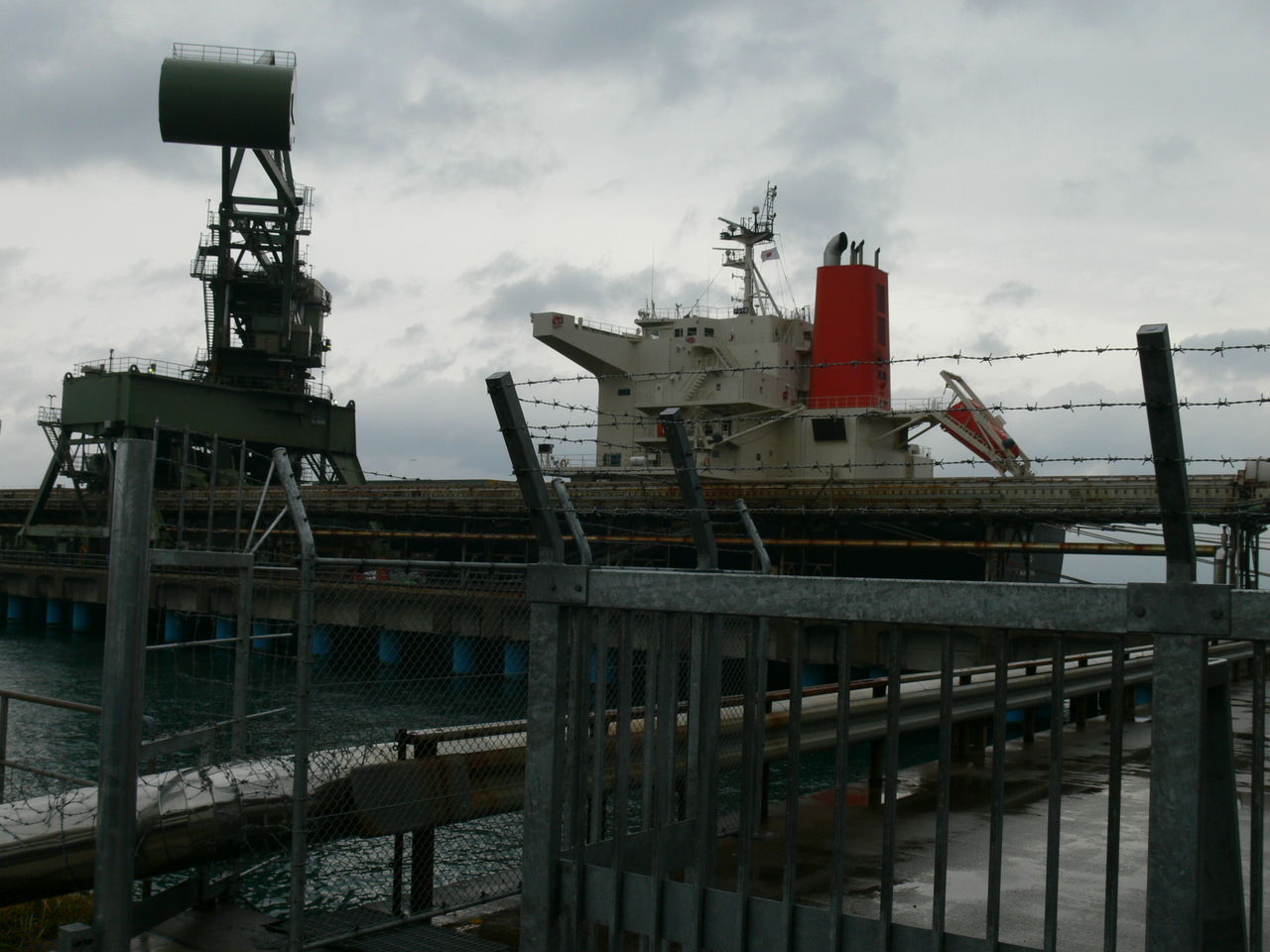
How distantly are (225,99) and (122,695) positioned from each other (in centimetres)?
4715

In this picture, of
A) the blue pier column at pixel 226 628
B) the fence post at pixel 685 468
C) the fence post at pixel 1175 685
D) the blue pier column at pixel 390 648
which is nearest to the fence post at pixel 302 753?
the fence post at pixel 685 468

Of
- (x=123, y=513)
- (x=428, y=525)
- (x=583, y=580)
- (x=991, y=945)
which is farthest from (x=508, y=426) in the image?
(x=428, y=525)

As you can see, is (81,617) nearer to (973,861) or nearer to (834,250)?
(834,250)

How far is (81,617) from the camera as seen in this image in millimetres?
47750

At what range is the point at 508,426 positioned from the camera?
506cm

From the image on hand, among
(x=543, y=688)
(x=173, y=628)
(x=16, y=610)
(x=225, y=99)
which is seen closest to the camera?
(x=543, y=688)

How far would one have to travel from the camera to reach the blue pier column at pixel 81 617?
1877 inches

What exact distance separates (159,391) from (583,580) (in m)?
45.7

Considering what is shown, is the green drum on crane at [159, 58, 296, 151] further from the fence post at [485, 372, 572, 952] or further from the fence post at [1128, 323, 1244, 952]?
the fence post at [1128, 323, 1244, 952]

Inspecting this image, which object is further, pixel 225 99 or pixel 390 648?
pixel 225 99

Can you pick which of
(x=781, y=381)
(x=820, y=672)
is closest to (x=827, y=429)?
(x=781, y=381)

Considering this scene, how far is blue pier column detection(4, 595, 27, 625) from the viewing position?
52.7 m

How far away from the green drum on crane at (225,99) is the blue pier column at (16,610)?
71.0 feet

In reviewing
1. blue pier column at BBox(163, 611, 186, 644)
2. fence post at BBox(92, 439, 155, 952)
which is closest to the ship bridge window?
blue pier column at BBox(163, 611, 186, 644)
